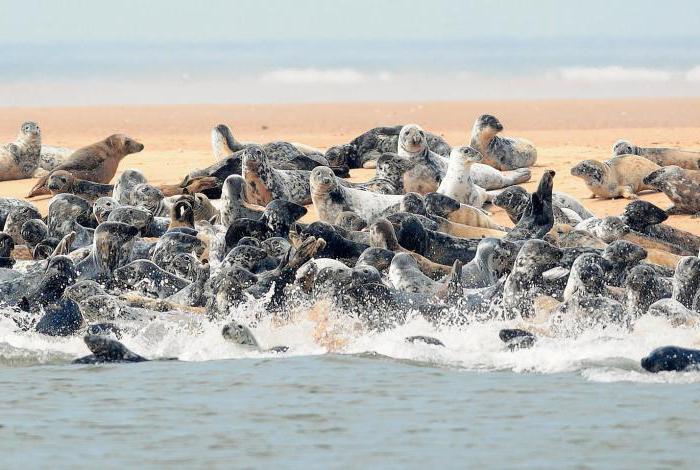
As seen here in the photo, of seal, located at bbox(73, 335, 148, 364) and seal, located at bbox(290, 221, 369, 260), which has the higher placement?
seal, located at bbox(290, 221, 369, 260)

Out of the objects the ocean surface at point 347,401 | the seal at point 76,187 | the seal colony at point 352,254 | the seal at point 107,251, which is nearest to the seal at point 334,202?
the seal colony at point 352,254

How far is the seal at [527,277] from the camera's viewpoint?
9.36m

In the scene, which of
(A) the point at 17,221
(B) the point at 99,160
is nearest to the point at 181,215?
(A) the point at 17,221

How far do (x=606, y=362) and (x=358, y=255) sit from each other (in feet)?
10.6

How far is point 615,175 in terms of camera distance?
14.8m

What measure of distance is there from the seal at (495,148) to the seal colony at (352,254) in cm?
119

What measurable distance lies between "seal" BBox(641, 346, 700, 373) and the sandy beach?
17.3 ft

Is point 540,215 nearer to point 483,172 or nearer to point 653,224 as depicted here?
point 653,224

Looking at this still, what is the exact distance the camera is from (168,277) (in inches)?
415

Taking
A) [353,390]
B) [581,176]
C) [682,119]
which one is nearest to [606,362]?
[353,390]

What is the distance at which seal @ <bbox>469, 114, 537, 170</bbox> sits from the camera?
660 inches

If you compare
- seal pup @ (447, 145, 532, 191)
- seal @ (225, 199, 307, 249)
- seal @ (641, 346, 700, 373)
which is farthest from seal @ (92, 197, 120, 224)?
seal @ (641, 346, 700, 373)

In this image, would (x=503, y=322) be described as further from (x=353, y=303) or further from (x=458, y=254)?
(x=458, y=254)

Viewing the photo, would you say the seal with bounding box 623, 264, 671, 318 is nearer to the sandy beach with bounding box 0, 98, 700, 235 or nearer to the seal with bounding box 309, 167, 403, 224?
the sandy beach with bounding box 0, 98, 700, 235
